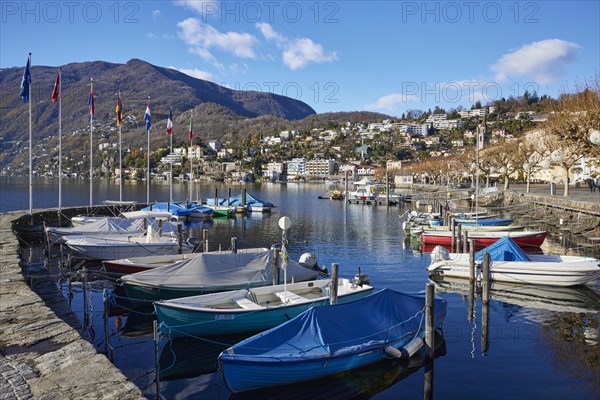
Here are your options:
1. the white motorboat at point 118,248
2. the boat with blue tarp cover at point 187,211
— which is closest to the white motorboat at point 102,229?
the white motorboat at point 118,248

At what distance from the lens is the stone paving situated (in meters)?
7.35

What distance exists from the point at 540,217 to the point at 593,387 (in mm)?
38232

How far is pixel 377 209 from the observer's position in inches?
2596

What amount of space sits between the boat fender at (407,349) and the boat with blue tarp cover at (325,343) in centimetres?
2

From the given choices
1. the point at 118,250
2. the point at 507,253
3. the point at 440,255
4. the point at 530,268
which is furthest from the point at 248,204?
the point at 530,268

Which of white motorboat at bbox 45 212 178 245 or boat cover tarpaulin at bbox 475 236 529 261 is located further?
white motorboat at bbox 45 212 178 245

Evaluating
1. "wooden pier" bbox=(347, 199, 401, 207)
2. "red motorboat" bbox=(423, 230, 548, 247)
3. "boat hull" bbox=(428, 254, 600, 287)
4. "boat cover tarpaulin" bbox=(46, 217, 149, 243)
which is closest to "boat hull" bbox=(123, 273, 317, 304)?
"boat cover tarpaulin" bbox=(46, 217, 149, 243)

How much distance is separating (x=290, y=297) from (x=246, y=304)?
57.5 inches

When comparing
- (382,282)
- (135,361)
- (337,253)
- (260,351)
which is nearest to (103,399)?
(260,351)

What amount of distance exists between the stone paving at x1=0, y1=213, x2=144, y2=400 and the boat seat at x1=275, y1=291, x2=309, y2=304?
6.17 meters

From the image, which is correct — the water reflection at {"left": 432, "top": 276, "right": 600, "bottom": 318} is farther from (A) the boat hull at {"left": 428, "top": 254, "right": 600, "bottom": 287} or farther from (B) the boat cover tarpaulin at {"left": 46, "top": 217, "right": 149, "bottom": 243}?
(B) the boat cover tarpaulin at {"left": 46, "top": 217, "right": 149, "bottom": 243}

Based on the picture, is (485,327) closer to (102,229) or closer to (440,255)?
(440,255)

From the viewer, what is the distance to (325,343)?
425 inches

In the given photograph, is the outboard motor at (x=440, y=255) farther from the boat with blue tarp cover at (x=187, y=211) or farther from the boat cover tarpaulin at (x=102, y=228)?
the boat with blue tarp cover at (x=187, y=211)
